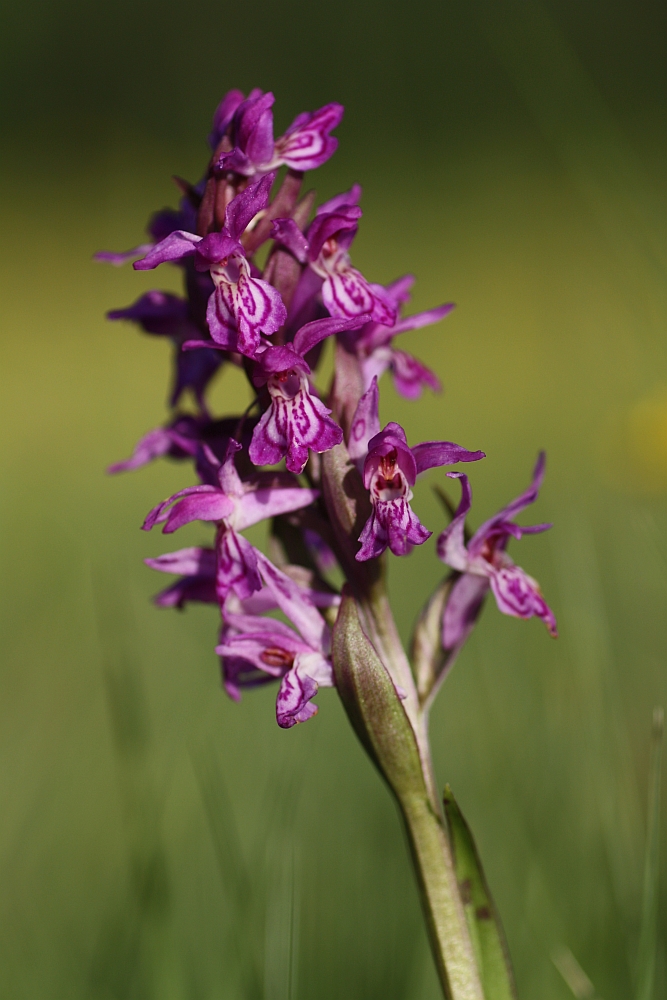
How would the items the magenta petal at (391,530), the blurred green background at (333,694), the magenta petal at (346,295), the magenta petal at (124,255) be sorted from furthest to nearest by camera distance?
the blurred green background at (333,694), the magenta petal at (124,255), the magenta petal at (346,295), the magenta petal at (391,530)

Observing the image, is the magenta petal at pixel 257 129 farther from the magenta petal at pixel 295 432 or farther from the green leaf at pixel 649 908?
the green leaf at pixel 649 908

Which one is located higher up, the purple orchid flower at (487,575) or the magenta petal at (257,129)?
the magenta petal at (257,129)

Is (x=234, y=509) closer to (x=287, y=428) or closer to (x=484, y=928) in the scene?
(x=287, y=428)

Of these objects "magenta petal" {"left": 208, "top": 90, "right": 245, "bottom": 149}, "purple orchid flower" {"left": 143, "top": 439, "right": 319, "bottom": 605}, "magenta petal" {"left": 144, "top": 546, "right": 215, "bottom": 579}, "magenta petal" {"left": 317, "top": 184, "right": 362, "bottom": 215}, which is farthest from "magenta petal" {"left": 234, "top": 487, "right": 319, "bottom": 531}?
"magenta petal" {"left": 208, "top": 90, "right": 245, "bottom": 149}

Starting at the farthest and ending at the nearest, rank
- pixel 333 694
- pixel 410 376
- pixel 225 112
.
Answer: pixel 333 694, pixel 410 376, pixel 225 112

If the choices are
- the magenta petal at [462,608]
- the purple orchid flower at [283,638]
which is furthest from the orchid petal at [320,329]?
the magenta petal at [462,608]

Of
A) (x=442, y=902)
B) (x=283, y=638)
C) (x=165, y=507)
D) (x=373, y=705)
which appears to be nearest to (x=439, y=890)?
(x=442, y=902)

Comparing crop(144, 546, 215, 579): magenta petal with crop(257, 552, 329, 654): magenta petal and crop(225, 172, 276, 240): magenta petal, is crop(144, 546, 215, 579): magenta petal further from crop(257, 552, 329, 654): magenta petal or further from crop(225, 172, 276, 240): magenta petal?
crop(225, 172, 276, 240): magenta petal

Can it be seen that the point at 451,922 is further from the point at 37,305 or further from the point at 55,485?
the point at 37,305

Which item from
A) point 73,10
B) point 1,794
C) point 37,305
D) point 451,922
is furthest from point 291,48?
point 451,922
